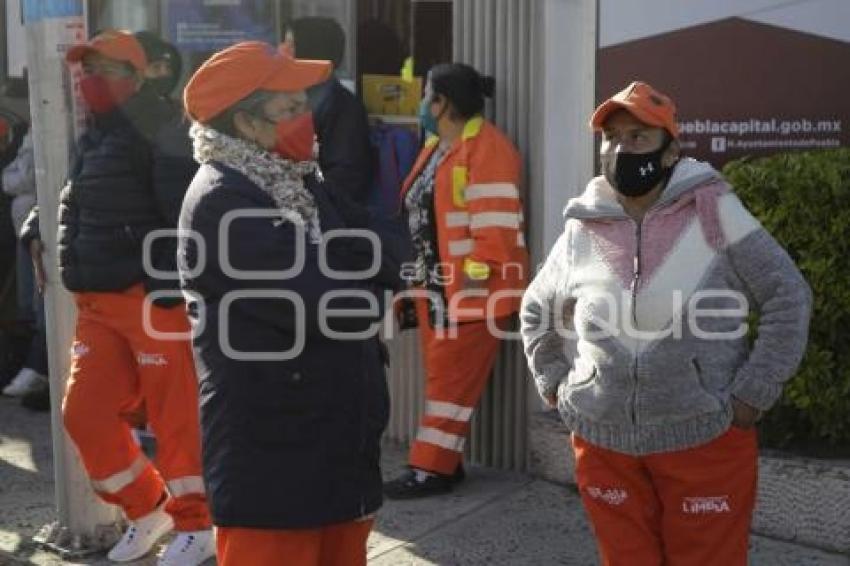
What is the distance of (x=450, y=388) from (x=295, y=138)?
2391mm

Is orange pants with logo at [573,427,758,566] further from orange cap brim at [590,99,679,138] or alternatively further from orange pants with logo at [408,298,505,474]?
orange pants with logo at [408,298,505,474]

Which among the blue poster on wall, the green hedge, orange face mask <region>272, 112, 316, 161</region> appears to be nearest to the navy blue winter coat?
orange face mask <region>272, 112, 316, 161</region>

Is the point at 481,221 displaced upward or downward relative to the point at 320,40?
downward

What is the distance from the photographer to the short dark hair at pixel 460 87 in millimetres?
5254

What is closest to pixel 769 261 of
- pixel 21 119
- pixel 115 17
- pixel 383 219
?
pixel 383 219

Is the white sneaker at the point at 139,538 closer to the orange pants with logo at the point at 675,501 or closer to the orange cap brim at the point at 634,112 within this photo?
the orange pants with logo at the point at 675,501

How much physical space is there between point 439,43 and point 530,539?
2.79 meters

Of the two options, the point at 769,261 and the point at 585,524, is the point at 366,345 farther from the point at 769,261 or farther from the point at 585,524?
the point at 585,524

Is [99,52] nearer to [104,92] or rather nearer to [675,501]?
[104,92]

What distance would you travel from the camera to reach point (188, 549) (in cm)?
460

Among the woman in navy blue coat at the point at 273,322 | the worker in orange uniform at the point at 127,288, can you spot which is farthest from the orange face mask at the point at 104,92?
the woman in navy blue coat at the point at 273,322

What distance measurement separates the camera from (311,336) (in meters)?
3.06

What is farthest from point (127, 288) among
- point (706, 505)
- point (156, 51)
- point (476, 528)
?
point (706, 505)

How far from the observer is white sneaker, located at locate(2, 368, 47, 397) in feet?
25.0
